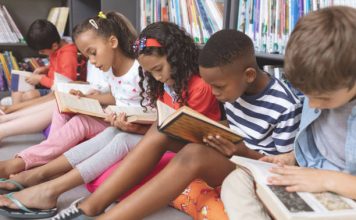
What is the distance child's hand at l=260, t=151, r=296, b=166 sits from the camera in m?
0.95

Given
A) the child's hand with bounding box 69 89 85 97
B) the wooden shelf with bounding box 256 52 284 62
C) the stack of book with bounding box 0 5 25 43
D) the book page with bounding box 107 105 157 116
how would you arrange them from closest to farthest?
the wooden shelf with bounding box 256 52 284 62
the book page with bounding box 107 105 157 116
the child's hand with bounding box 69 89 85 97
the stack of book with bounding box 0 5 25 43

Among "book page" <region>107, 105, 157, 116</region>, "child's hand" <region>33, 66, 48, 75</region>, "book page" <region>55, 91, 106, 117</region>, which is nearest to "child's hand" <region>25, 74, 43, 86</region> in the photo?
"child's hand" <region>33, 66, 48, 75</region>

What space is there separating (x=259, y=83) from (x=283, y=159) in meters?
0.21

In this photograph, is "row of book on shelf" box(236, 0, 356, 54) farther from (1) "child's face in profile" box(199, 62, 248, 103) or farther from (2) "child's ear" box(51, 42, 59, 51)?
(2) "child's ear" box(51, 42, 59, 51)

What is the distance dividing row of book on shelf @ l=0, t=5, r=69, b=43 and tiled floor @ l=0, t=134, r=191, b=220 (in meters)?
0.97

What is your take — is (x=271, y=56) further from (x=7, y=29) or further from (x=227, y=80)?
(x=7, y=29)

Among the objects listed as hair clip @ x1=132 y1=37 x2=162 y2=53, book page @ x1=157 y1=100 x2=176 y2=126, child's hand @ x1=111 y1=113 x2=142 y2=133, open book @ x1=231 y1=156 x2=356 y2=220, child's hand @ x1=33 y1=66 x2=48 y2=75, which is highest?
hair clip @ x1=132 y1=37 x2=162 y2=53

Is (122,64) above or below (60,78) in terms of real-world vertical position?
above

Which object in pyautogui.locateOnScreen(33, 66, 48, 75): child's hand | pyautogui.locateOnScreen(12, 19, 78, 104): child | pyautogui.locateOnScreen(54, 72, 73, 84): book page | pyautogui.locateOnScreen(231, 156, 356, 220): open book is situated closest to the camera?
pyautogui.locateOnScreen(231, 156, 356, 220): open book

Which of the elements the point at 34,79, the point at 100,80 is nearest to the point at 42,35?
the point at 34,79

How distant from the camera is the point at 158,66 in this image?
124 cm

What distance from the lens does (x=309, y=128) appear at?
3.02 ft

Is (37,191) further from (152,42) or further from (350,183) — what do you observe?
(350,183)

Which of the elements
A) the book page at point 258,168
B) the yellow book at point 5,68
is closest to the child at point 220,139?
the book page at point 258,168
